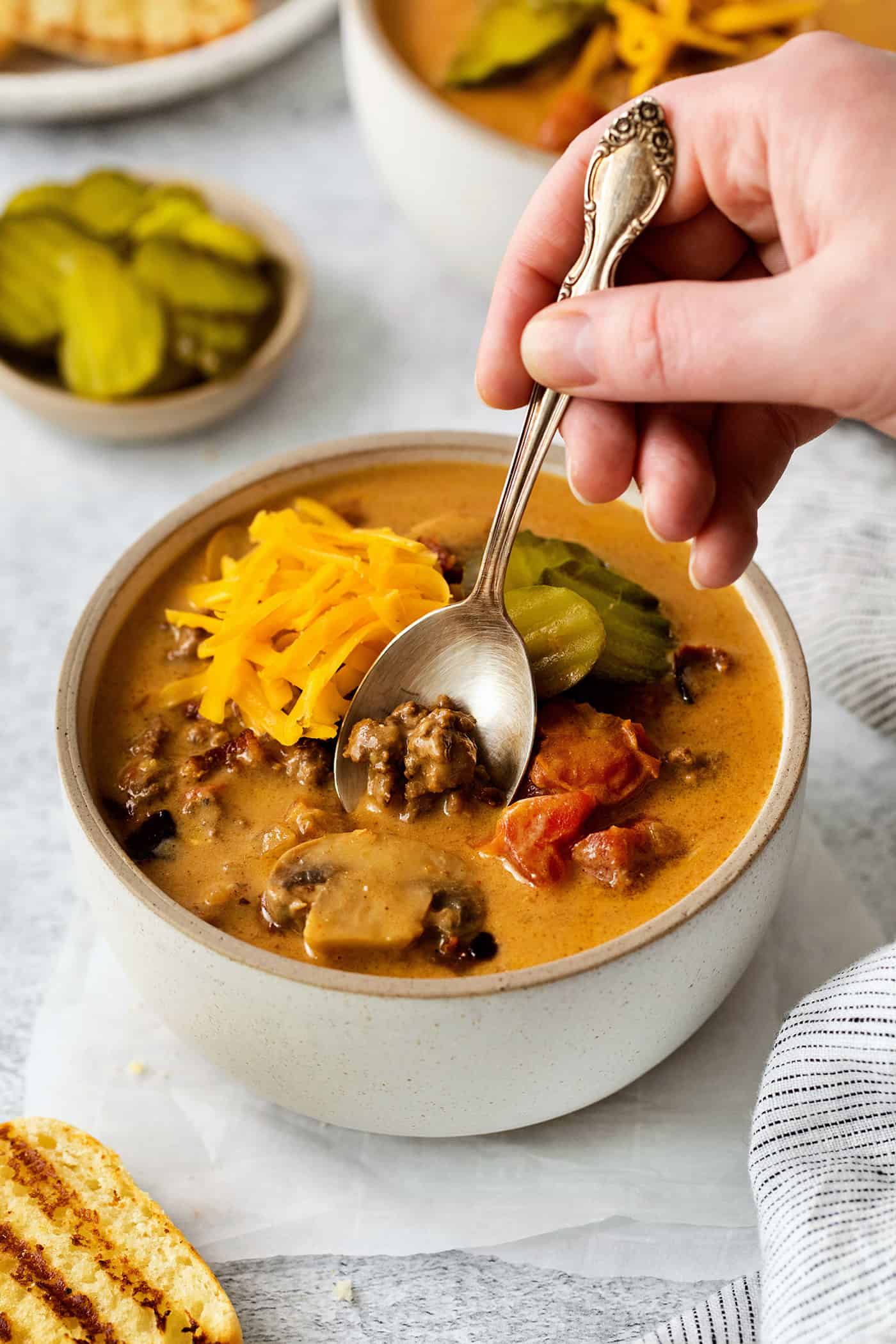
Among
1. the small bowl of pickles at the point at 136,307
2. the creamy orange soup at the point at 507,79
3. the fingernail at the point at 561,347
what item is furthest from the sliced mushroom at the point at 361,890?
the creamy orange soup at the point at 507,79

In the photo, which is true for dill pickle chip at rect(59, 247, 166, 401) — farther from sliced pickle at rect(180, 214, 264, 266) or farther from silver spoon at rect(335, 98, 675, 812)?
silver spoon at rect(335, 98, 675, 812)

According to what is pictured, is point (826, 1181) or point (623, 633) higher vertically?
point (623, 633)

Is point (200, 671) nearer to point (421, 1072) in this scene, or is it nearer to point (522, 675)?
point (522, 675)

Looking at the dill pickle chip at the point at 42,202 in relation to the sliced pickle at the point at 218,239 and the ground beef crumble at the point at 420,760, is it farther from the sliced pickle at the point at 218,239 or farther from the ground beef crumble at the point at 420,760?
the ground beef crumble at the point at 420,760

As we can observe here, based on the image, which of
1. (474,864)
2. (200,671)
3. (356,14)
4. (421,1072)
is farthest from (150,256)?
(421,1072)

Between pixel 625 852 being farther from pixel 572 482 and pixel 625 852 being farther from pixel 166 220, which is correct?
pixel 166 220

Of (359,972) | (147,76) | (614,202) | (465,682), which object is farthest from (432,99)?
(359,972)
